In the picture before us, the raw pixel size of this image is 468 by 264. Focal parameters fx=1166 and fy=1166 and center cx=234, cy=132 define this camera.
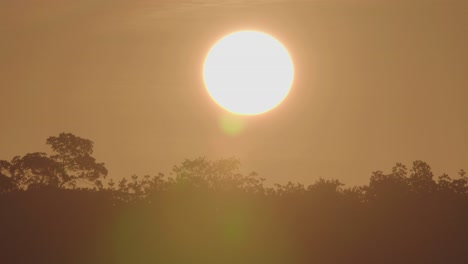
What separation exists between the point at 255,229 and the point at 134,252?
6.83m

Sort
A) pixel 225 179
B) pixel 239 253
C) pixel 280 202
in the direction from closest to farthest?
pixel 239 253, pixel 280 202, pixel 225 179

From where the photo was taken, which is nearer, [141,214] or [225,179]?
[141,214]

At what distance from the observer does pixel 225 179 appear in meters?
76.2

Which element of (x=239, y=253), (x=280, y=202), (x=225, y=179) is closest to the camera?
(x=239, y=253)

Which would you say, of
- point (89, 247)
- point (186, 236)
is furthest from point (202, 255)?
point (89, 247)

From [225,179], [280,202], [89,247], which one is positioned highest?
[225,179]

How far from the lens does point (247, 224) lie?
64750 mm

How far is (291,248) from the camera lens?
63406 millimetres

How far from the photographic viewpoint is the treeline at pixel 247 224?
62594 mm

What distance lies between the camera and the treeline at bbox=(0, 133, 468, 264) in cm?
6259

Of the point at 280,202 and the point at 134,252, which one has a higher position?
the point at 280,202

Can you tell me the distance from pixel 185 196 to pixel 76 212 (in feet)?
22.6

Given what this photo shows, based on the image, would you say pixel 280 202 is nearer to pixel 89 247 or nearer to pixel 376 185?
pixel 376 185

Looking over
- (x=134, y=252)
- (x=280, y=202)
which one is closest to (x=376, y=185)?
(x=280, y=202)
